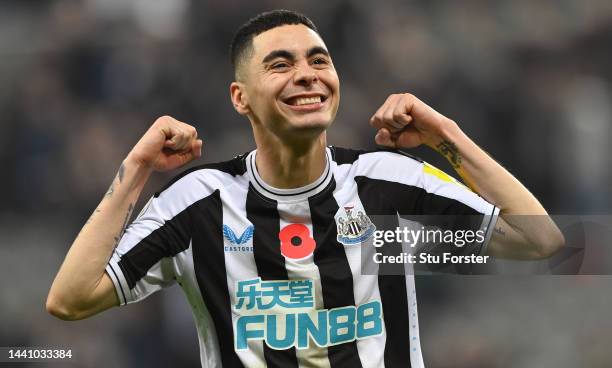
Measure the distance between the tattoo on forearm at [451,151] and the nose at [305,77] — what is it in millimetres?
532

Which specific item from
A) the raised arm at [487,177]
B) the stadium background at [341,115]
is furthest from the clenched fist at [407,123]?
the stadium background at [341,115]

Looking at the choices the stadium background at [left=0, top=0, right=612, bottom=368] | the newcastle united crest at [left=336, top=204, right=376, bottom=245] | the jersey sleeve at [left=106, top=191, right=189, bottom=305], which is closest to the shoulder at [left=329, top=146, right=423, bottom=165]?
the newcastle united crest at [left=336, top=204, right=376, bottom=245]

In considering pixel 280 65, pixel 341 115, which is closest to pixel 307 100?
pixel 280 65

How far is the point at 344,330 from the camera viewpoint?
327cm

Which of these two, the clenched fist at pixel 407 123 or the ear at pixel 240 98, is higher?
the ear at pixel 240 98

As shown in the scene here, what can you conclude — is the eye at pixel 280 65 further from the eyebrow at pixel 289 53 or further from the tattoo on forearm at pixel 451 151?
the tattoo on forearm at pixel 451 151

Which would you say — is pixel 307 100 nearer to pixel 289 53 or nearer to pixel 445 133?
pixel 289 53

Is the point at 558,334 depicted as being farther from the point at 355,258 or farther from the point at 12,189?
the point at 12,189

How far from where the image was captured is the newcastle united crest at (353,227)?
11.1 ft

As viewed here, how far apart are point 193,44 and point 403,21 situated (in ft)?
5.22

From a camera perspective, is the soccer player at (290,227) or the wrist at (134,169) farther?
the wrist at (134,169)

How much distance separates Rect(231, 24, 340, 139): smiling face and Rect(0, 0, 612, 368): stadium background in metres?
2.79

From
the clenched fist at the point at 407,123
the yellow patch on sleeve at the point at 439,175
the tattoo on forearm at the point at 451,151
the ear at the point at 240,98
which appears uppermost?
the ear at the point at 240,98

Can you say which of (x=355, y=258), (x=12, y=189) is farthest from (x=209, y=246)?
(x=12, y=189)
